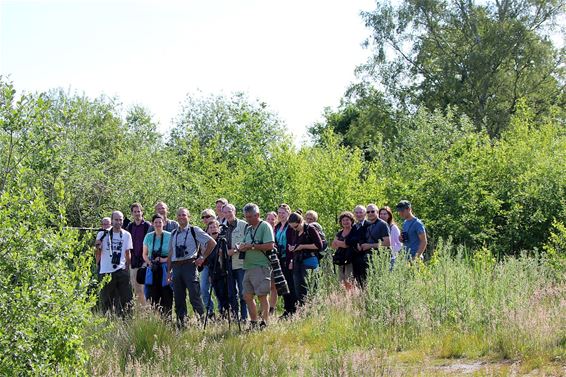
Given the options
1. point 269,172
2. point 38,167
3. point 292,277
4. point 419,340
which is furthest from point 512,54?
point 38,167

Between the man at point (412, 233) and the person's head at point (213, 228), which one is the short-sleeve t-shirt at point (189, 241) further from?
the man at point (412, 233)

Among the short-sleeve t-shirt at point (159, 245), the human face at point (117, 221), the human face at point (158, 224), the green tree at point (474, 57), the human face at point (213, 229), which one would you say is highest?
the green tree at point (474, 57)

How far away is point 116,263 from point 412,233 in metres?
4.69

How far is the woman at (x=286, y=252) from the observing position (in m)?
12.9

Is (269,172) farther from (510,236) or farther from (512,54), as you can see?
(512,54)

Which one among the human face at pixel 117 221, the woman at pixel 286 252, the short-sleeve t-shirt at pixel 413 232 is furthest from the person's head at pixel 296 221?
the human face at pixel 117 221

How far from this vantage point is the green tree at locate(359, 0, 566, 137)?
40156mm

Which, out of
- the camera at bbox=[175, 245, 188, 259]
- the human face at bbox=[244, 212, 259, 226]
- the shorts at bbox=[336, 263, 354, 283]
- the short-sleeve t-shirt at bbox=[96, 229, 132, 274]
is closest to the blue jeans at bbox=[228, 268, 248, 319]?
the camera at bbox=[175, 245, 188, 259]

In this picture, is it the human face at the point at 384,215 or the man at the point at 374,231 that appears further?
the human face at the point at 384,215

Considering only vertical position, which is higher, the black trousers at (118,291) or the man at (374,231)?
the man at (374,231)

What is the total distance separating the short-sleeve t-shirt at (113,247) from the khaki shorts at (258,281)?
2.45 meters

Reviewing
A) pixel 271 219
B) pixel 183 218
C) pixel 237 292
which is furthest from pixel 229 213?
pixel 271 219

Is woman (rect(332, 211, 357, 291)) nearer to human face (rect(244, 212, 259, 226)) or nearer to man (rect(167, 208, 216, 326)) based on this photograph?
human face (rect(244, 212, 259, 226))

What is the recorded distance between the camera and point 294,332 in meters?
11.0
